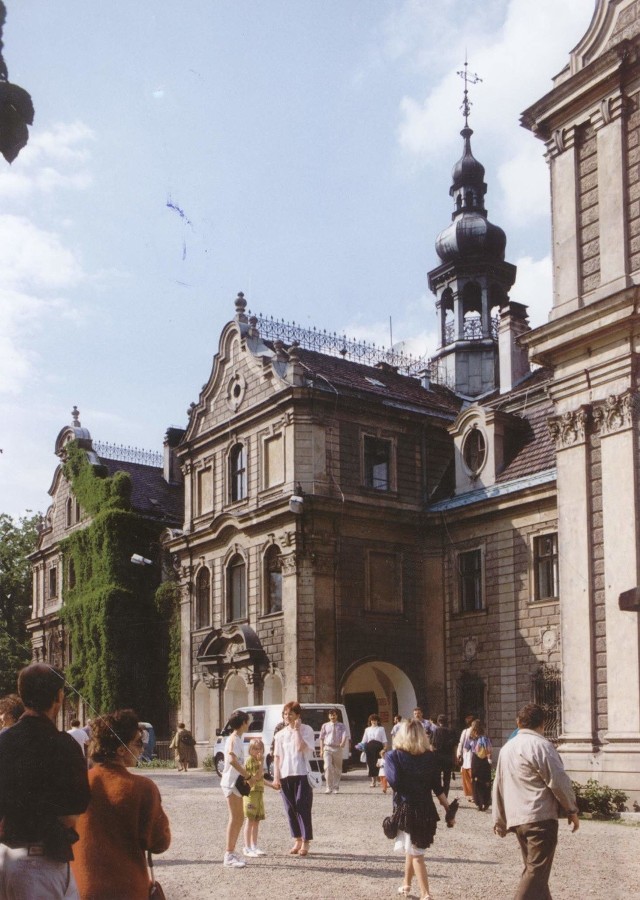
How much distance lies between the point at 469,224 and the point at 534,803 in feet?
123

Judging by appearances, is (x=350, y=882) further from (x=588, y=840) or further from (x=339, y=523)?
(x=339, y=523)

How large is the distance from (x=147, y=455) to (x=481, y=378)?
50.6 feet

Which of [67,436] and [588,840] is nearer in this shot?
[588,840]

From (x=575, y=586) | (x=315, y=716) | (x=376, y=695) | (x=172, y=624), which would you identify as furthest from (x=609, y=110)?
(x=172, y=624)

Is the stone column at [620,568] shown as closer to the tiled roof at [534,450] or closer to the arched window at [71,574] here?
the tiled roof at [534,450]

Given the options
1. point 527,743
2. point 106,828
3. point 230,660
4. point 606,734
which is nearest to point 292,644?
point 230,660

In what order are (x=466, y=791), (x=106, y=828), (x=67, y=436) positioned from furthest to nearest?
(x=67, y=436)
(x=466, y=791)
(x=106, y=828)

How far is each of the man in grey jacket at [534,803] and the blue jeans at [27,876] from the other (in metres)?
4.43

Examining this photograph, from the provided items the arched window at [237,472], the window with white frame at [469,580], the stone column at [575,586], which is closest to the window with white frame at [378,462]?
the window with white frame at [469,580]

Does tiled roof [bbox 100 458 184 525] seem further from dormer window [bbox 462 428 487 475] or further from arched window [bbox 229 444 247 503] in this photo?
dormer window [bbox 462 428 487 475]

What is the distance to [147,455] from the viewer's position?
169 feet

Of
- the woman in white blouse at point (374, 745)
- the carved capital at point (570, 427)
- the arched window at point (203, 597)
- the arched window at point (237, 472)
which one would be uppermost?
the arched window at point (237, 472)

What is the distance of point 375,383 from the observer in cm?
3834

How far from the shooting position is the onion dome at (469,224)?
44.3m
